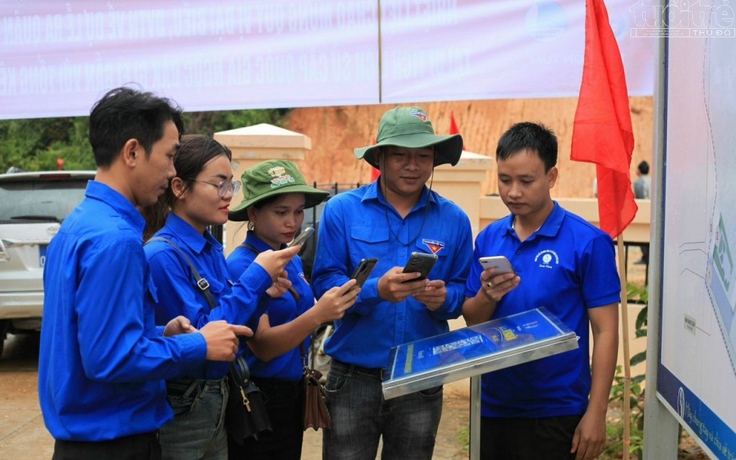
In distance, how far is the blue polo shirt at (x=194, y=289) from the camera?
2.59 m

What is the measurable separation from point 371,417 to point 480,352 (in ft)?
3.00

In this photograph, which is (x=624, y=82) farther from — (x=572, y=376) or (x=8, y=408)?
(x=8, y=408)

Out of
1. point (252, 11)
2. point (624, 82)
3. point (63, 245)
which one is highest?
point (252, 11)

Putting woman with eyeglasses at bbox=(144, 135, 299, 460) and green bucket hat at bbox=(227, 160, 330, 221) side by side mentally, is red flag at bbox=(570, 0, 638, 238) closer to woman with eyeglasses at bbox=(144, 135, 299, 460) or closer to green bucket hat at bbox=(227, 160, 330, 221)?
green bucket hat at bbox=(227, 160, 330, 221)

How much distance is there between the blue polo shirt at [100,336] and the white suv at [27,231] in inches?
225

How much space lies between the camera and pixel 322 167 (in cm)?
2986

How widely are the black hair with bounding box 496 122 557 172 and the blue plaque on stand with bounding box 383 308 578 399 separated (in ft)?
2.11

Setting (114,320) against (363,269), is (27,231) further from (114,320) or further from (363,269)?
(114,320)

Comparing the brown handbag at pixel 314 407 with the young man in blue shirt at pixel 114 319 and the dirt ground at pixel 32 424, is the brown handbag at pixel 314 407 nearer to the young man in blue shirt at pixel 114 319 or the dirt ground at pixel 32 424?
the young man in blue shirt at pixel 114 319

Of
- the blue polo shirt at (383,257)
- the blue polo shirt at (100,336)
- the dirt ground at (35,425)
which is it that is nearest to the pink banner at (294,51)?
the blue polo shirt at (383,257)

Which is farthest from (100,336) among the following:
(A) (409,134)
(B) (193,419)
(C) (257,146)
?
(C) (257,146)

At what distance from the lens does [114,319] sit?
2133 millimetres

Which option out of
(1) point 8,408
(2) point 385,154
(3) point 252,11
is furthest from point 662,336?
(1) point 8,408

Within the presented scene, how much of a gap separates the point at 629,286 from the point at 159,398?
3.93 meters
